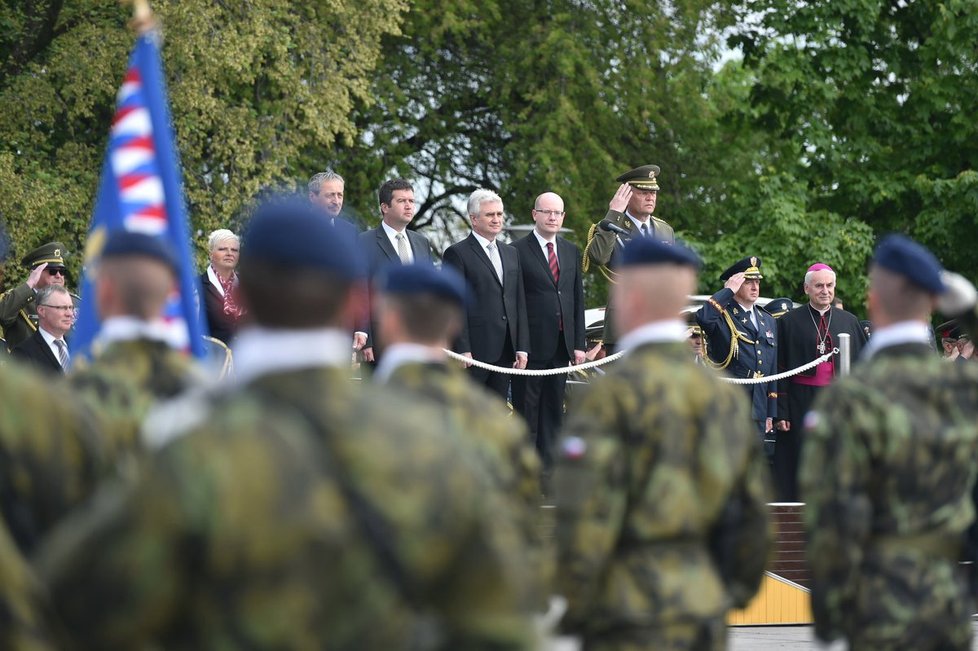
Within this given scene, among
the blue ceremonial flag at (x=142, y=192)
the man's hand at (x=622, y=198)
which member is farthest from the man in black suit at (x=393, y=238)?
the blue ceremonial flag at (x=142, y=192)

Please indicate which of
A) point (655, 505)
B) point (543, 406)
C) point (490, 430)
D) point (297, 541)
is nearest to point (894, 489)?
point (655, 505)

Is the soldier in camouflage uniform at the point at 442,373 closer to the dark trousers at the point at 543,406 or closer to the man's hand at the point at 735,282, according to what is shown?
the dark trousers at the point at 543,406

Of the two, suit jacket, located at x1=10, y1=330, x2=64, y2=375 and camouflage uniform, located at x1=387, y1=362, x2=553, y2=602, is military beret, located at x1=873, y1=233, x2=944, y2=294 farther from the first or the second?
suit jacket, located at x1=10, y1=330, x2=64, y2=375

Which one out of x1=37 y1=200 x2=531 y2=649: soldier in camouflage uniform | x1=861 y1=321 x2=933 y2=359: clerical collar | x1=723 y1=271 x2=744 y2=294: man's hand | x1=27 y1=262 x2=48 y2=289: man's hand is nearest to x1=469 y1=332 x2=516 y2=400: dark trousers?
x1=723 y1=271 x2=744 y2=294: man's hand

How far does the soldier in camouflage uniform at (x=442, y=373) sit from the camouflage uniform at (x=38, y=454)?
0.69 m

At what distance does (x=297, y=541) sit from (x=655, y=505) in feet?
7.86

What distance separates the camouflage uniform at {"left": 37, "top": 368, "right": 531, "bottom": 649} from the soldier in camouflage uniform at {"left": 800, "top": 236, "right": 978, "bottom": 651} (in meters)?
2.52

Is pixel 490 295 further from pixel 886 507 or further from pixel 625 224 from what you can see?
pixel 886 507

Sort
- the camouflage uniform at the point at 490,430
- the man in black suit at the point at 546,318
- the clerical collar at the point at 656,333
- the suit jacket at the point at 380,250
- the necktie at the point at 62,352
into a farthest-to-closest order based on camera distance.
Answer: the man in black suit at the point at 546,318
the suit jacket at the point at 380,250
the necktie at the point at 62,352
the clerical collar at the point at 656,333
the camouflage uniform at the point at 490,430

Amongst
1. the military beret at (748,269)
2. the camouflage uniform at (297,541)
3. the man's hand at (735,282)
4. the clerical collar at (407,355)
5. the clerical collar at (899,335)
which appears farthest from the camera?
the military beret at (748,269)

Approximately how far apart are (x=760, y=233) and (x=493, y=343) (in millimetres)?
18246

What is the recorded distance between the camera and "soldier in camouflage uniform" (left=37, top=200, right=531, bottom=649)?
251 centimetres

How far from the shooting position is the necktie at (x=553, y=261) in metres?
13.3

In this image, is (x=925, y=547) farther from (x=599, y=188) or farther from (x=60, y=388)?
(x=599, y=188)
